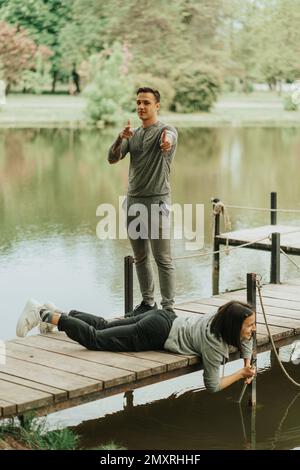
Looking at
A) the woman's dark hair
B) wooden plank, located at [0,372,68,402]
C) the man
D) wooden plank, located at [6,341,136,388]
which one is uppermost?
the man

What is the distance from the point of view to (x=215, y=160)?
89.2 feet

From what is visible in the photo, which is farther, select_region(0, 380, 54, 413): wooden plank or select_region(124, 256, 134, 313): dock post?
select_region(124, 256, 134, 313): dock post

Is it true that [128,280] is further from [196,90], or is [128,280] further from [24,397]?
[196,90]

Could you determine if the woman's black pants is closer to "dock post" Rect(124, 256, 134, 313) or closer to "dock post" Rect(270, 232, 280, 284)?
"dock post" Rect(124, 256, 134, 313)

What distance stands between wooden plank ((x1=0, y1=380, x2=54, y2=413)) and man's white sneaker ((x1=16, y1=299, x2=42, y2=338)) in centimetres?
82

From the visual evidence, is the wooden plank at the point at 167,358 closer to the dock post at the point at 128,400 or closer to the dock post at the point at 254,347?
the dock post at the point at 254,347

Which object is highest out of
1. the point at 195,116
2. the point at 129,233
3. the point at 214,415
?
the point at 195,116

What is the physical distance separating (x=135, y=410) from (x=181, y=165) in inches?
756

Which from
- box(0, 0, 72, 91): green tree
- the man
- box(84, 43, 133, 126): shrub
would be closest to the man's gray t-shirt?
the man

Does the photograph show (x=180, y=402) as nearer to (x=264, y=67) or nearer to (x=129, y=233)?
(x=129, y=233)

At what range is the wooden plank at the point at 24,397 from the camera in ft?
16.8

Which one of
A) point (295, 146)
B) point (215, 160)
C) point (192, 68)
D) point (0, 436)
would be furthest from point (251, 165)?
point (0, 436)

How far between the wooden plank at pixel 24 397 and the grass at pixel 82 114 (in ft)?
113

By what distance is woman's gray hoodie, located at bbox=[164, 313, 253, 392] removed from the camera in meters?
5.74
